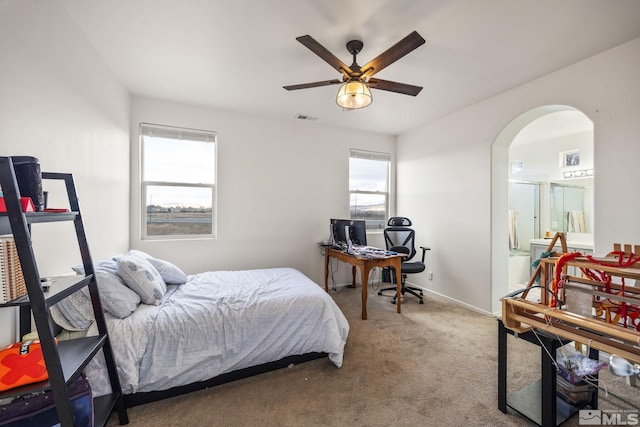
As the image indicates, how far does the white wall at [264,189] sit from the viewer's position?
11.0ft

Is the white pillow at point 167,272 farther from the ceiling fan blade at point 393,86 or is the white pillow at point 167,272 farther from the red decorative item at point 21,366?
the ceiling fan blade at point 393,86

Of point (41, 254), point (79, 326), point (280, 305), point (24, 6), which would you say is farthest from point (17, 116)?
point (280, 305)

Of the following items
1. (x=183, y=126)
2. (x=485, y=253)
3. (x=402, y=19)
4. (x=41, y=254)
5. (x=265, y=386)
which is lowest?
(x=265, y=386)

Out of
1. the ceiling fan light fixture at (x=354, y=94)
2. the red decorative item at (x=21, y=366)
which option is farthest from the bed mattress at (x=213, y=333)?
the ceiling fan light fixture at (x=354, y=94)

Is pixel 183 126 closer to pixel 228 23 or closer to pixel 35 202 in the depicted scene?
pixel 228 23

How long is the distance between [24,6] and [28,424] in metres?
2.14

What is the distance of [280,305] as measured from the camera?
6.81ft

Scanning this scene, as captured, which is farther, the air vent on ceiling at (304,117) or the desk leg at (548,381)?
the air vent on ceiling at (304,117)

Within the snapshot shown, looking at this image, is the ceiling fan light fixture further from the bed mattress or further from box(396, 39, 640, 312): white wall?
box(396, 39, 640, 312): white wall

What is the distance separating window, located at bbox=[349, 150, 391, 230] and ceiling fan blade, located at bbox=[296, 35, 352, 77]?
95.0 inches

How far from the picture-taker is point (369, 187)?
15.1ft

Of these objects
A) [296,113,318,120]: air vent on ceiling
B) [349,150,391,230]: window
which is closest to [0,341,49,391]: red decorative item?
[296,113,318,120]: air vent on ceiling

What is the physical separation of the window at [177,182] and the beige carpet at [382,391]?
2171mm

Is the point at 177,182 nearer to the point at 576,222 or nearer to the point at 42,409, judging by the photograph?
the point at 42,409
